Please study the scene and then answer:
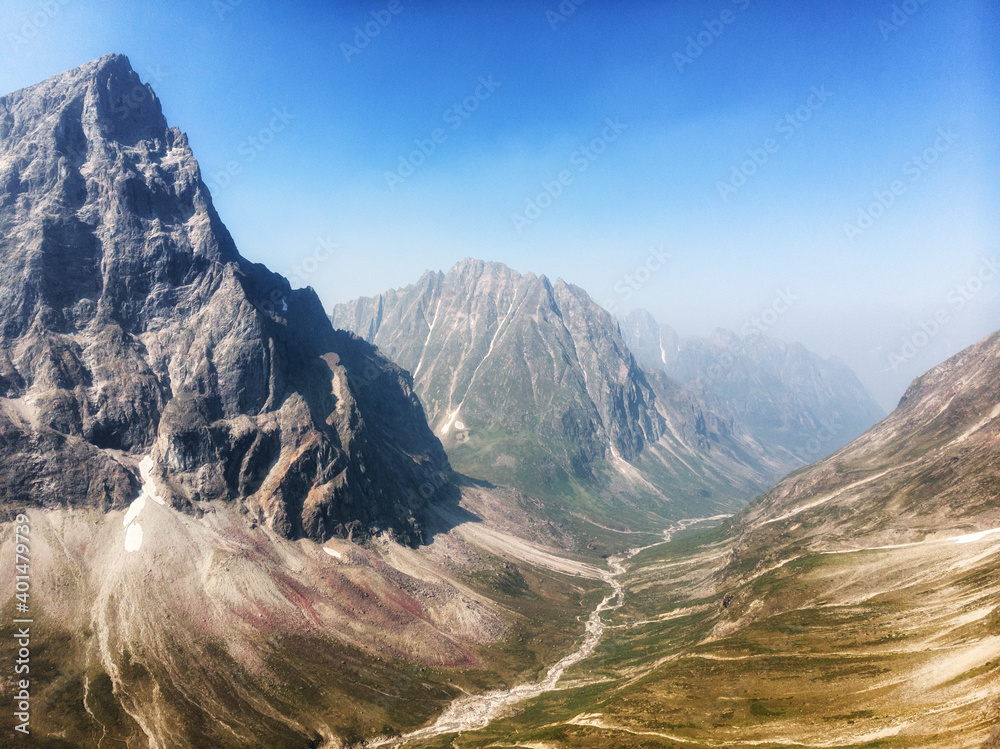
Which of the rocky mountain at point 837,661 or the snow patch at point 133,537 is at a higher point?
the snow patch at point 133,537

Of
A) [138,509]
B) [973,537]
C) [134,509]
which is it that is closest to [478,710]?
[138,509]

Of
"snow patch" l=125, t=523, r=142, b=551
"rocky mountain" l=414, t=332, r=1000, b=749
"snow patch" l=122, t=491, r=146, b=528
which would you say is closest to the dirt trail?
"rocky mountain" l=414, t=332, r=1000, b=749

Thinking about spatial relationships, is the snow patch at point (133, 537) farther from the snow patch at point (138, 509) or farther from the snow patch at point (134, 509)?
the snow patch at point (134, 509)

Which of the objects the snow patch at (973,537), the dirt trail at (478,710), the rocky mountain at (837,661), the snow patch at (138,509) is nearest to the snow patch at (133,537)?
the snow patch at (138,509)

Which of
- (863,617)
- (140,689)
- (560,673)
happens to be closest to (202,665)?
(140,689)

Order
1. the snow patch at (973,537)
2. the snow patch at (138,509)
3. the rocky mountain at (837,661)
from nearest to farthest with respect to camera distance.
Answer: the rocky mountain at (837,661), the snow patch at (973,537), the snow patch at (138,509)

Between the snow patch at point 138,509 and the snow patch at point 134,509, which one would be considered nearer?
the snow patch at point 138,509

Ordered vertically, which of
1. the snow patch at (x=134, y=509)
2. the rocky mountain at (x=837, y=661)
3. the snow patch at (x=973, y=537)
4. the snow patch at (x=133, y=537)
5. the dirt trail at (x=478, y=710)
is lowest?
the snow patch at (x=973, y=537)

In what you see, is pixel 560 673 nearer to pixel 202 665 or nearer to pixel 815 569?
pixel 815 569

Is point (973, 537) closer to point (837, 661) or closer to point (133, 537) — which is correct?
point (837, 661)

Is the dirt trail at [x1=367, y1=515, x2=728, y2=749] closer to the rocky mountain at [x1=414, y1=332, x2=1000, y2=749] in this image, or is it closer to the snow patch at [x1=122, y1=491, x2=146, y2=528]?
the rocky mountain at [x1=414, y1=332, x2=1000, y2=749]

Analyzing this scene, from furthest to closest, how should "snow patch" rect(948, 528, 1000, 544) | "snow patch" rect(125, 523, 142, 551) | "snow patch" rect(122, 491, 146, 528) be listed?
"snow patch" rect(122, 491, 146, 528), "snow patch" rect(125, 523, 142, 551), "snow patch" rect(948, 528, 1000, 544)
